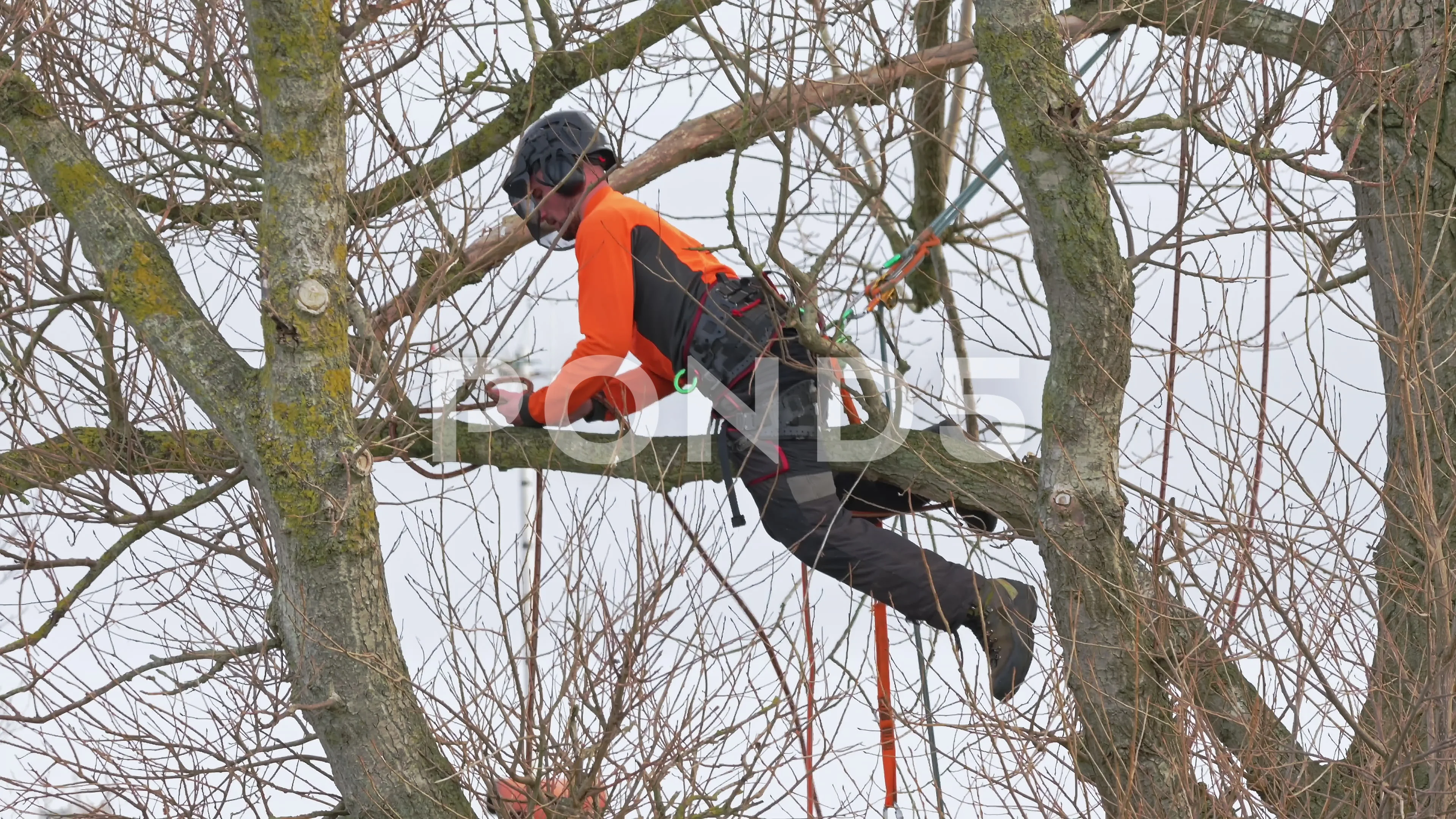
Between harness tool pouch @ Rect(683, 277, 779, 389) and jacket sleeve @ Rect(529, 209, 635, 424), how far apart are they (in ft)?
0.80

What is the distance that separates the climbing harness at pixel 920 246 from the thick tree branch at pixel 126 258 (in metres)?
2.02

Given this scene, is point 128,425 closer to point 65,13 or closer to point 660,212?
point 65,13

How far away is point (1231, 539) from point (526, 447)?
2517mm

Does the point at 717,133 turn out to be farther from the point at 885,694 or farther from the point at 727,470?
the point at 885,694

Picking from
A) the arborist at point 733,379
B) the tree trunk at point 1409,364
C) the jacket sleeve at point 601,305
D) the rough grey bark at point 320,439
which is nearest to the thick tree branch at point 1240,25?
the tree trunk at point 1409,364

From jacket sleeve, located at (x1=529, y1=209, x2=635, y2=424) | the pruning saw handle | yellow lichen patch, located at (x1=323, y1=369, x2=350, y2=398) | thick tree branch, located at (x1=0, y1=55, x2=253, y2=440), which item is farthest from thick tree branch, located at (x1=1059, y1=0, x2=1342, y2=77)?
thick tree branch, located at (x1=0, y1=55, x2=253, y2=440)

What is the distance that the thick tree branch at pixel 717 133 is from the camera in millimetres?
4168

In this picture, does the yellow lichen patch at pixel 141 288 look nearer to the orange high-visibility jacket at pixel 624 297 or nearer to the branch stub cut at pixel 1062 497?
the orange high-visibility jacket at pixel 624 297

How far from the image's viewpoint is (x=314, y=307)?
14.8 ft

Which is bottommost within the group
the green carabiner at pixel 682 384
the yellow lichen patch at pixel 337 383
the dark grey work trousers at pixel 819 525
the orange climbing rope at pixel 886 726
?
the orange climbing rope at pixel 886 726

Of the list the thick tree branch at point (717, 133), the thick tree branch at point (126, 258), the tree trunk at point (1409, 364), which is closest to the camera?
the tree trunk at point (1409, 364)

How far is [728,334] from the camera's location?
489cm

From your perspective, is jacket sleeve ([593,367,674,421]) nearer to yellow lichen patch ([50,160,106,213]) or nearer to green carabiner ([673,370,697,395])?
green carabiner ([673,370,697,395])

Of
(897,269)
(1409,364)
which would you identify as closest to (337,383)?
(897,269)
